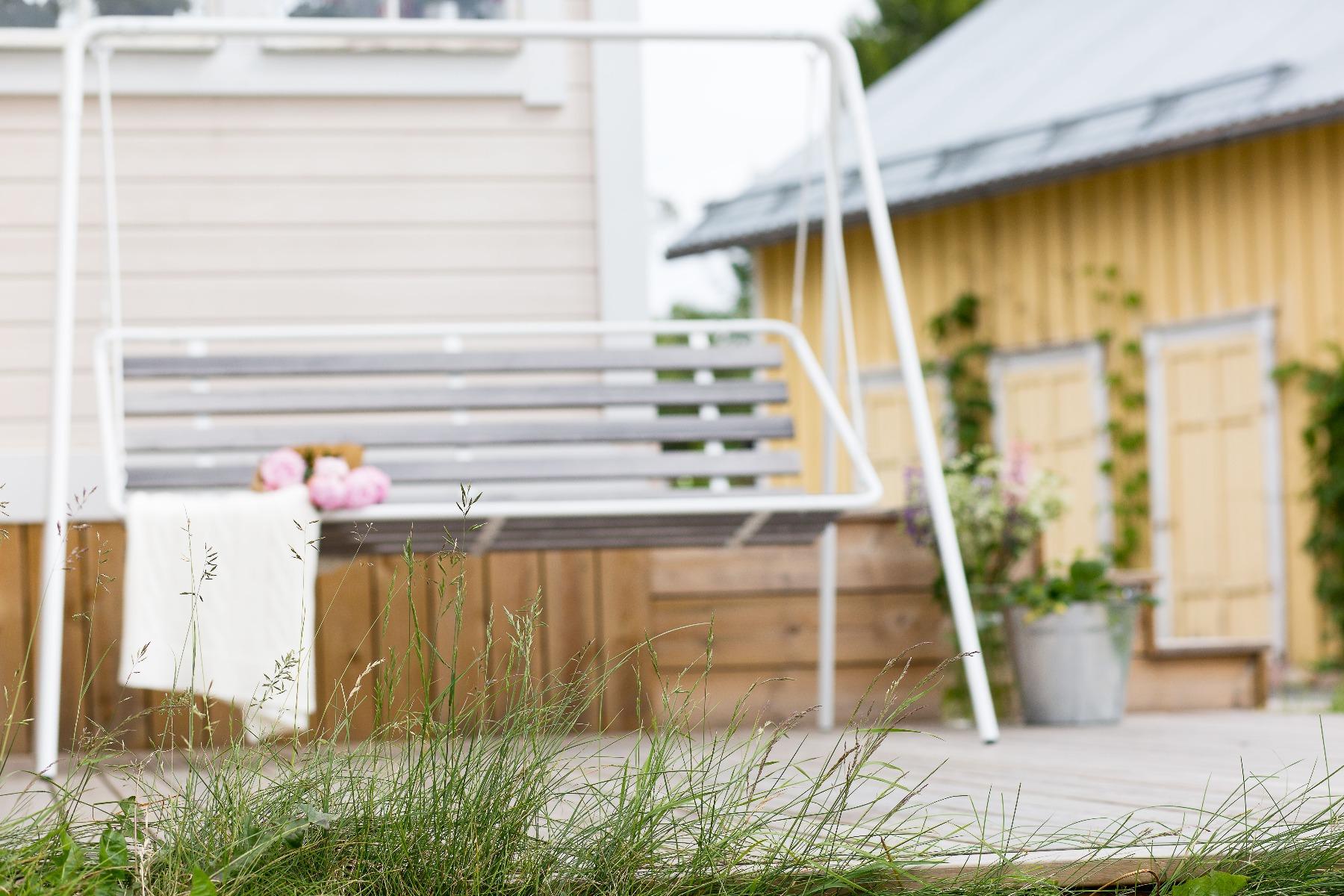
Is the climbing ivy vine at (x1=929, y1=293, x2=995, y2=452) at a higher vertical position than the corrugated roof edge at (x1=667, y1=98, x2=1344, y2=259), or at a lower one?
lower

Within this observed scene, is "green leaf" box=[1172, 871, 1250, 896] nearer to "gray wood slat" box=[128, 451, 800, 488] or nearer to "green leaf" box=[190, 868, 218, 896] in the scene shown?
"green leaf" box=[190, 868, 218, 896]

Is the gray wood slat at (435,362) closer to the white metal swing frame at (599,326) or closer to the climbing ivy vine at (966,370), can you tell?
the white metal swing frame at (599,326)

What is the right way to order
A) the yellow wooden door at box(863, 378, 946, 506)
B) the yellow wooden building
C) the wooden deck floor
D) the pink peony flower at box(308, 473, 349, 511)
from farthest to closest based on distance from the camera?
1. the yellow wooden door at box(863, 378, 946, 506)
2. the yellow wooden building
3. the pink peony flower at box(308, 473, 349, 511)
4. the wooden deck floor

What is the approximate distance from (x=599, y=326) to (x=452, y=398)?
354 mm

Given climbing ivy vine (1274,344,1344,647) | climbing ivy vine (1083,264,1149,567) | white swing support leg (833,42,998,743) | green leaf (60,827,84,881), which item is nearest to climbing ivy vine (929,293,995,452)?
climbing ivy vine (1083,264,1149,567)

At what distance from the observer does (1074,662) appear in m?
3.81

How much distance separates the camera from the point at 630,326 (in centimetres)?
372

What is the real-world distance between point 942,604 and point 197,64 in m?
2.25

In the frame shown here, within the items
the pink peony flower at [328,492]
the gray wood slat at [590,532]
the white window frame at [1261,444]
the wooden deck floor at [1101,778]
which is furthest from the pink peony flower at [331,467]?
the white window frame at [1261,444]

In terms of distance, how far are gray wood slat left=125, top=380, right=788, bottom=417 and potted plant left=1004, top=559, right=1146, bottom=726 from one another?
0.87 metres

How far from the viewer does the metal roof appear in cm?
862

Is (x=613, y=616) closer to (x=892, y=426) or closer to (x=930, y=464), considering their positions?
(x=930, y=464)

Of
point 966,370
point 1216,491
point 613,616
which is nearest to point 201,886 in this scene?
point 613,616

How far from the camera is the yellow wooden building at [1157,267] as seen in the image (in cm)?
848
